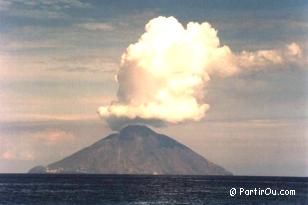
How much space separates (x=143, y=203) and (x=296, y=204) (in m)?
42.0

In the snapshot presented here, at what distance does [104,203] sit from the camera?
148 m

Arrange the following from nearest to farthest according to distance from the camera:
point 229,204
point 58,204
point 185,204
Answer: point 58,204, point 185,204, point 229,204

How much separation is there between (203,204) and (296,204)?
2692 cm

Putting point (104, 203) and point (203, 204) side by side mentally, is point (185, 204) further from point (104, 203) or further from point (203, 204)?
point (104, 203)

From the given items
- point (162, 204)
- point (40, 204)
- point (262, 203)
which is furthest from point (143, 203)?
point (262, 203)

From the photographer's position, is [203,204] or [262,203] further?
[262,203]

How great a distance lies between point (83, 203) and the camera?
150 m

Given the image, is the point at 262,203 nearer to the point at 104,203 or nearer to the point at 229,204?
the point at 229,204

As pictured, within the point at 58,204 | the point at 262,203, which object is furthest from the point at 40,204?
the point at 262,203

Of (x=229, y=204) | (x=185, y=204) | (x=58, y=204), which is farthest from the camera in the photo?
(x=229, y=204)

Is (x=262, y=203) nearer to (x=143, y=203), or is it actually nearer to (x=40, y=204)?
(x=143, y=203)

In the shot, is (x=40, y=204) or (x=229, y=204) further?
(x=229, y=204)

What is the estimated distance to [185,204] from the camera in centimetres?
15238

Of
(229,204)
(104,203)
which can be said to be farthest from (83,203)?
(229,204)
